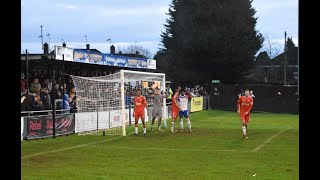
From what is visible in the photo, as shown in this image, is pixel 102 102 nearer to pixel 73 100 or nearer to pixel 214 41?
pixel 73 100

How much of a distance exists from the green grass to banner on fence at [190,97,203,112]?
2229 cm

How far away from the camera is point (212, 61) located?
6247 centimetres

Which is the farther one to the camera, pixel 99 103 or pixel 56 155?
pixel 99 103

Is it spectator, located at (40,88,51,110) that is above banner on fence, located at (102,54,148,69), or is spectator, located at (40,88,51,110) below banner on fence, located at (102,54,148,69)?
below

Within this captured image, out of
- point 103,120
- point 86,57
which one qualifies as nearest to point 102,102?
point 103,120

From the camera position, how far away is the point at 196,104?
48.1 meters

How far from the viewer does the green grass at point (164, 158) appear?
12.4 metres

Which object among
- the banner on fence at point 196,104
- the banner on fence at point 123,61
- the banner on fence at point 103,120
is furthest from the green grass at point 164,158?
the banner on fence at point 196,104

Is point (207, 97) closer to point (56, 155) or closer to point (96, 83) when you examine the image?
point (96, 83)

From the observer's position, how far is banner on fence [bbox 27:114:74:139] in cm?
2156

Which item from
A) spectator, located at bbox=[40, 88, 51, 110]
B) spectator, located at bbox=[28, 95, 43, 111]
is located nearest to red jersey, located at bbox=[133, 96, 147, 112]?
spectator, located at bbox=[40, 88, 51, 110]

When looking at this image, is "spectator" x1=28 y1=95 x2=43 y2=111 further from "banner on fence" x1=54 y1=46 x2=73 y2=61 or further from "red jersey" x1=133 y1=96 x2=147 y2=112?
"banner on fence" x1=54 y1=46 x2=73 y2=61
